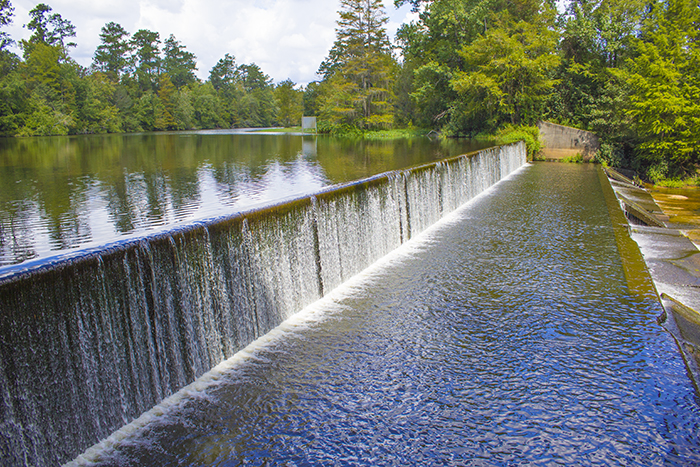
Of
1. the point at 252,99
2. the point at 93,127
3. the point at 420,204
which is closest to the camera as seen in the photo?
the point at 420,204

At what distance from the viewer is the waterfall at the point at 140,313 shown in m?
3.61

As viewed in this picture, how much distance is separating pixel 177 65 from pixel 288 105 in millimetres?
22672

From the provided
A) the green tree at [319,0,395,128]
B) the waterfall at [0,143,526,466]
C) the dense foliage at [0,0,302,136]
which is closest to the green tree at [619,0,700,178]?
the waterfall at [0,143,526,466]

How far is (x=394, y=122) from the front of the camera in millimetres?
53438

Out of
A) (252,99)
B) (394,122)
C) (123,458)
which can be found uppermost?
(252,99)

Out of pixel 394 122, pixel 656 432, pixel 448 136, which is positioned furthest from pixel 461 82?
pixel 656 432

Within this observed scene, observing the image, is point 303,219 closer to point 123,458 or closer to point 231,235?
point 231,235

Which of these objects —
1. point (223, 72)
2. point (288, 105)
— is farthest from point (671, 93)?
point (223, 72)

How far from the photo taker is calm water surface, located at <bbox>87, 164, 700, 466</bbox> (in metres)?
4.07

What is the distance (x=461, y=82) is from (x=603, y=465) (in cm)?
3134

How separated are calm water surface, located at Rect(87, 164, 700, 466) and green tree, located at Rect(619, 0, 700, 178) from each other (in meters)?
15.4

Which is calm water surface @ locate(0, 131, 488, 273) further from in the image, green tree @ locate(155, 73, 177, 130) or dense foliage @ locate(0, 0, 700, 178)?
green tree @ locate(155, 73, 177, 130)

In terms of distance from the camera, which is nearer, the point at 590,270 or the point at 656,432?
the point at 656,432

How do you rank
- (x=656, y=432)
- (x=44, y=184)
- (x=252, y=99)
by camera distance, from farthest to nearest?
(x=252, y=99) → (x=44, y=184) → (x=656, y=432)
